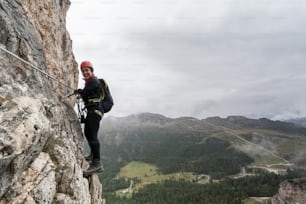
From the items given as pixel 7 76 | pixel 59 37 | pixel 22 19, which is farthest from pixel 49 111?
pixel 59 37

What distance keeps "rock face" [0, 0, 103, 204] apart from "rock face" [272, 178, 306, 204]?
421 feet

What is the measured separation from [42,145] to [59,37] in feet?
32.5

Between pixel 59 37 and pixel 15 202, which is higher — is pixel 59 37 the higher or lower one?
the higher one

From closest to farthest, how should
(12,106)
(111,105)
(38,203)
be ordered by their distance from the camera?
(12,106) → (38,203) → (111,105)

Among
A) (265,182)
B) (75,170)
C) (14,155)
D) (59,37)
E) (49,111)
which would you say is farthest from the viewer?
(265,182)

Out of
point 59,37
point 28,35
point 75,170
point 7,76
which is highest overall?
point 59,37

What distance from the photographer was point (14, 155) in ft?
24.6

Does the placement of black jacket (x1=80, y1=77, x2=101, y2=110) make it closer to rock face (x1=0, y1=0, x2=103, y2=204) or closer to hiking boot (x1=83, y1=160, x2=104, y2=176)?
rock face (x1=0, y1=0, x2=103, y2=204)

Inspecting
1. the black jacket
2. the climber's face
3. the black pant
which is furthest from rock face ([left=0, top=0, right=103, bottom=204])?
the climber's face

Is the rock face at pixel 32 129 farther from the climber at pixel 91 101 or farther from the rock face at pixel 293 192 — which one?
the rock face at pixel 293 192

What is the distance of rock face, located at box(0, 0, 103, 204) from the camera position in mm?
7702

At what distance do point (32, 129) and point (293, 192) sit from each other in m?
136

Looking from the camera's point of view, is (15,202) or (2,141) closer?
(2,141)

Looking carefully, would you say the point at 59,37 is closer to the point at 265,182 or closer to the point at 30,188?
the point at 30,188
